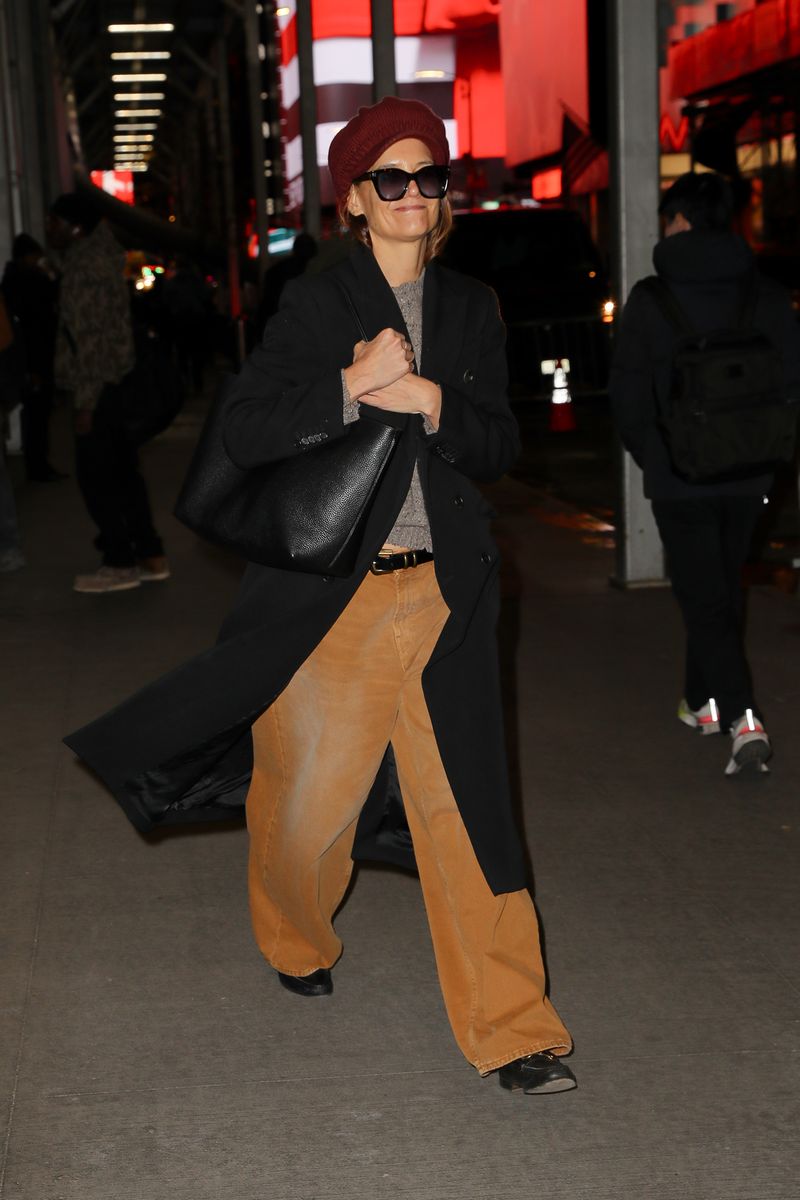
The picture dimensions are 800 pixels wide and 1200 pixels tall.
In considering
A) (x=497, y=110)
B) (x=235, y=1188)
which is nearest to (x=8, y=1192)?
(x=235, y=1188)

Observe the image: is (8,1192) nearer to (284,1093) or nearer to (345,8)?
(284,1093)

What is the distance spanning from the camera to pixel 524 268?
22.0m

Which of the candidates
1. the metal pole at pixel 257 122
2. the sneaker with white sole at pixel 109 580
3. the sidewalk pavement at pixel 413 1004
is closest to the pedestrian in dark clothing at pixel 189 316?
the metal pole at pixel 257 122

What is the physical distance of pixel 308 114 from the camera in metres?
23.0

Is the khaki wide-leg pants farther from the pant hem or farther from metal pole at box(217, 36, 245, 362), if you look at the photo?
metal pole at box(217, 36, 245, 362)

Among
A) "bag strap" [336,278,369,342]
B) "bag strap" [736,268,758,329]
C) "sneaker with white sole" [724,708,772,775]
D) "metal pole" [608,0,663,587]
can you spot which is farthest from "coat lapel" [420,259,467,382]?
"metal pole" [608,0,663,587]

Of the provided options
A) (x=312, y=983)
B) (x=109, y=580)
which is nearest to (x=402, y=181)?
(x=312, y=983)

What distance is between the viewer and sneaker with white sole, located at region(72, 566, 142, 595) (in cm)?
970

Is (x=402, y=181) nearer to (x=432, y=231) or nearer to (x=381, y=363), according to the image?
(x=432, y=231)

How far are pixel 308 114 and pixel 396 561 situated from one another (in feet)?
67.3

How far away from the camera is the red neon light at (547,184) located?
3362 centimetres

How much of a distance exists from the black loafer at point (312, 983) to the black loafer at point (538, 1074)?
671 mm

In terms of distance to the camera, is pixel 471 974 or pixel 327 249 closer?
pixel 471 974

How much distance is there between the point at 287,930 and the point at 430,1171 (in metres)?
0.87
